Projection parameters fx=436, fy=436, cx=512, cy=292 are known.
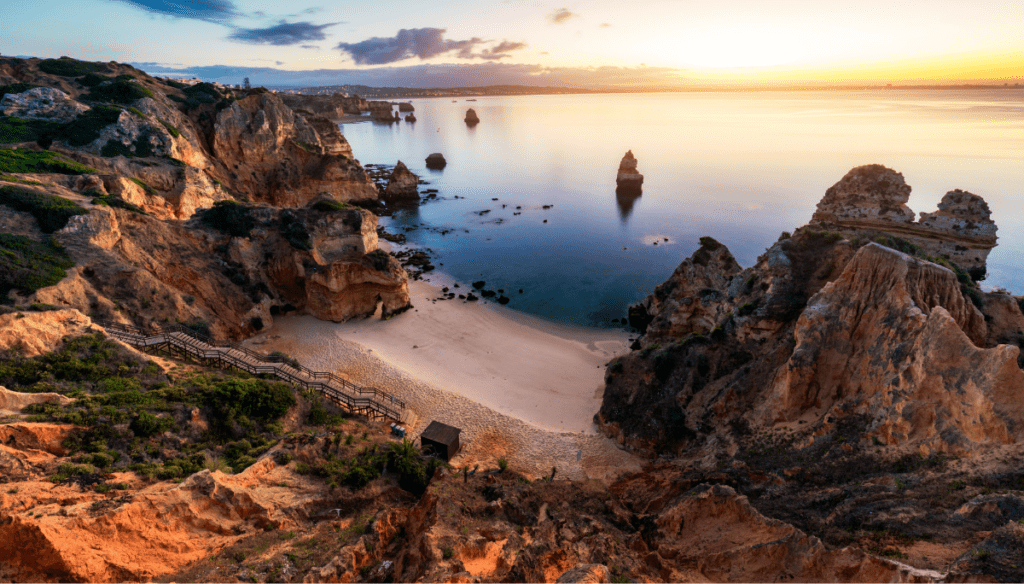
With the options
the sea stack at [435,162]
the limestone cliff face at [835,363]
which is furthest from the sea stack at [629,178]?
the limestone cliff face at [835,363]

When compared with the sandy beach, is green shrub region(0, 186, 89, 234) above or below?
above

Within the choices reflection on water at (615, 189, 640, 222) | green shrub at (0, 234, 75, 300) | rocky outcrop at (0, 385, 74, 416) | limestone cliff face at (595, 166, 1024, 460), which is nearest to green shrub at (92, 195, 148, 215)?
green shrub at (0, 234, 75, 300)

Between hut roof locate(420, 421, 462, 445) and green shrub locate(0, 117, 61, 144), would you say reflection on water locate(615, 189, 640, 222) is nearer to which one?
hut roof locate(420, 421, 462, 445)

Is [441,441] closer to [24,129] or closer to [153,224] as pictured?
[153,224]

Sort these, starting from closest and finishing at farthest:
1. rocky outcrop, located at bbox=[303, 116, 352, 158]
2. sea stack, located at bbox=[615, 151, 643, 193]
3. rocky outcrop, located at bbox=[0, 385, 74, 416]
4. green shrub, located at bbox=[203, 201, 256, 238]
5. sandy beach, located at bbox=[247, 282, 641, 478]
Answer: rocky outcrop, located at bbox=[0, 385, 74, 416] < sandy beach, located at bbox=[247, 282, 641, 478] < green shrub, located at bbox=[203, 201, 256, 238] < rocky outcrop, located at bbox=[303, 116, 352, 158] < sea stack, located at bbox=[615, 151, 643, 193]

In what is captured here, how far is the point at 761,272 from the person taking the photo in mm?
24656

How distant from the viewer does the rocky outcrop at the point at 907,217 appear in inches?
1296

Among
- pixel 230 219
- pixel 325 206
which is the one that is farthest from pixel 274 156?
pixel 325 206

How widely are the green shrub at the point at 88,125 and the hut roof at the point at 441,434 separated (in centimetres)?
4237

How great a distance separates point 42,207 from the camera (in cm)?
2695

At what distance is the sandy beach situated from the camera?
24.3m

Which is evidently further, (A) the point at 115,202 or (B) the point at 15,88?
(B) the point at 15,88

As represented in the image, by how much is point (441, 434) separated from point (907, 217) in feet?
128

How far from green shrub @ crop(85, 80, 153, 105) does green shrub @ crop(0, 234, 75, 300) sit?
1302 inches
